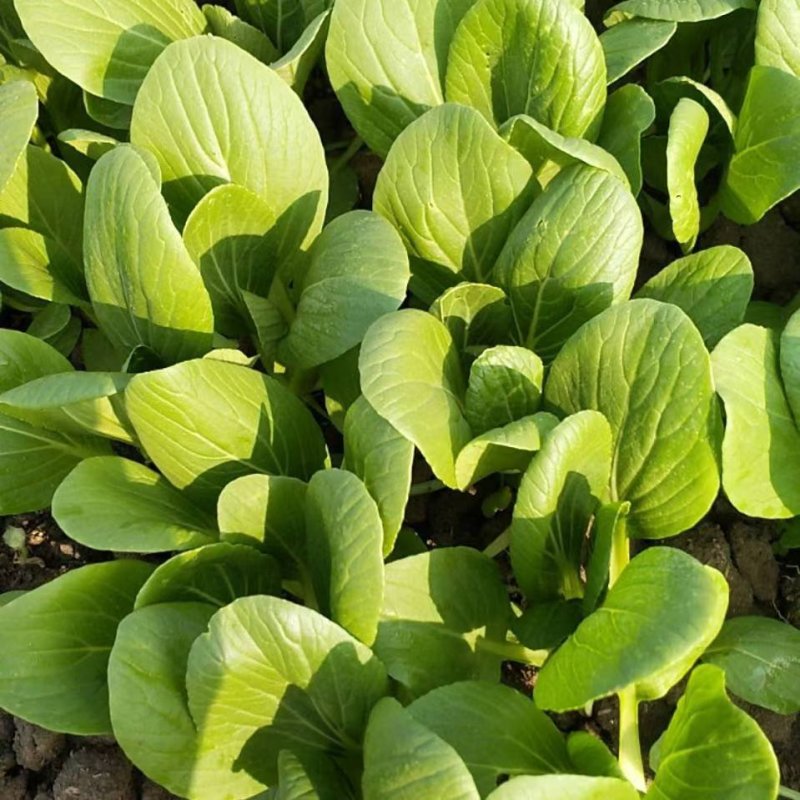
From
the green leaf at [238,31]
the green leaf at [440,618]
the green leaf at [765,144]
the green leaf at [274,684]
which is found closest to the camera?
the green leaf at [274,684]

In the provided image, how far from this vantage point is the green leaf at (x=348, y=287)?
1152 mm

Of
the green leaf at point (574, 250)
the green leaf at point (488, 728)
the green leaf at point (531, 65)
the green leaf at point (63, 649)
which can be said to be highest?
the green leaf at point (531, 65)

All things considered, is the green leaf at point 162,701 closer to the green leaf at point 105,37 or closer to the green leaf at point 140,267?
the green leaf at point 140,267

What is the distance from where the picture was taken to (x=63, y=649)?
1.15 m

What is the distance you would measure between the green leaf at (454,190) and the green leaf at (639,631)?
17.6 inches

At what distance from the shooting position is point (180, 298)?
117 cm

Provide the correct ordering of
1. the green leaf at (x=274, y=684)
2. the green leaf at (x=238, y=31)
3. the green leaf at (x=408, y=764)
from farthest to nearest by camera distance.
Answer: the green leaf at (x=238, y=31) → the green leaf at (x=274, y=684) → the green leaf at (x=408, y=764)

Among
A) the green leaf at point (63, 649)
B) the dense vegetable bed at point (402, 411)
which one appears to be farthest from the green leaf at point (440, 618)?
the green leaf at point (63, 649)

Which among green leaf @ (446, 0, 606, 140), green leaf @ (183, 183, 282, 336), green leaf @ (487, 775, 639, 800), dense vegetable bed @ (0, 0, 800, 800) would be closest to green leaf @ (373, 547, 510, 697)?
dense vegetable bed @ (0, 0, 800, 800)

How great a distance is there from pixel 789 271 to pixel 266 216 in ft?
2.57

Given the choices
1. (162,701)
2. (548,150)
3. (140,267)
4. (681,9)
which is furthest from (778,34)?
(162,701)

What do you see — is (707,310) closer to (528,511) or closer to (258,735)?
(528,511)

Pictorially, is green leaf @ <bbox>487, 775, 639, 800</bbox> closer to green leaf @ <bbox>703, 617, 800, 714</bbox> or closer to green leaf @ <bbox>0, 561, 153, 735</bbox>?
green leaf @ <bbox>703, 617, 800, 714</bbox>

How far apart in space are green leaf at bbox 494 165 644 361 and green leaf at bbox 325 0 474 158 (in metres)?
0.28
